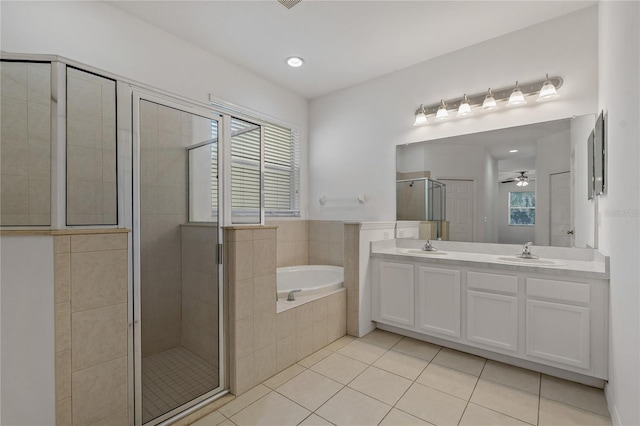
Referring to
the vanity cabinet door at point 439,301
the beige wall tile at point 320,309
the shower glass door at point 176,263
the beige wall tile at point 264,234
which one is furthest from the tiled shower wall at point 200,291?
the vanity cabinet door at point 439,301

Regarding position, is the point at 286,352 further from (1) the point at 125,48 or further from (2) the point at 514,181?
(1) the point at 125,48

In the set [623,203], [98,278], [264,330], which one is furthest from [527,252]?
[98,278]

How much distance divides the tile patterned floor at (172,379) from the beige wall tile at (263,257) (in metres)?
0.65

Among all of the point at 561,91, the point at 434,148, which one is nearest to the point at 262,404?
the point at 434,148

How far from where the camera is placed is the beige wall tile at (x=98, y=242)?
135 centimetres

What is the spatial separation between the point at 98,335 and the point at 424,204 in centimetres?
292

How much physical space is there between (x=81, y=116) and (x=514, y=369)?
3238 millimetres

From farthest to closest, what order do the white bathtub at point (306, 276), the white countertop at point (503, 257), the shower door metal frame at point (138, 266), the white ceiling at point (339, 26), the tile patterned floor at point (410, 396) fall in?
the white bathtub at point (306, 276), the white ceiling at point (339, 26), the white countertop at point (503, 257), the tile patterned floor at point (410, 396), the shower door metal frame at point (138, 266)

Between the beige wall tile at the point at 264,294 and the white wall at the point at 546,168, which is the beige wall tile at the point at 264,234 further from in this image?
the white wall at the point at 546,168

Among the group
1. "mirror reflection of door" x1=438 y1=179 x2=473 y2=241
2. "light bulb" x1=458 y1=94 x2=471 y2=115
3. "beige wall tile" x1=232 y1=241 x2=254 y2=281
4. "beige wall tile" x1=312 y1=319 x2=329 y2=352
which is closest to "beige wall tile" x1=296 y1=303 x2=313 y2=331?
"beige wall tile" x1=312 y1=319 x2=329 y2=352

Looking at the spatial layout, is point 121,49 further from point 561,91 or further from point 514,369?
point 514,369

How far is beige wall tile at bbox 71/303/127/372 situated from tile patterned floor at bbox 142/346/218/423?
8.0 inches

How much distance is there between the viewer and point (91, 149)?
148 cm

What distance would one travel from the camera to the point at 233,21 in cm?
252
